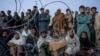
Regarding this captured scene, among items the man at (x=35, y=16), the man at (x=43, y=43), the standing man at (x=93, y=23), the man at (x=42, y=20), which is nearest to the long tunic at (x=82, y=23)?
the standing man at (x=93, y=23)

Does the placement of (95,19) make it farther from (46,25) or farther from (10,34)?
(10,34)

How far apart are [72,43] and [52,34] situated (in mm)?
849

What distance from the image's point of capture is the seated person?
13461 mm

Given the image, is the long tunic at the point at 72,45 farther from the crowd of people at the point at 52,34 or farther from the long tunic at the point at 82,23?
the long tunic at the point at 82,23

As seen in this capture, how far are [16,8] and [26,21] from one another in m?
0.75

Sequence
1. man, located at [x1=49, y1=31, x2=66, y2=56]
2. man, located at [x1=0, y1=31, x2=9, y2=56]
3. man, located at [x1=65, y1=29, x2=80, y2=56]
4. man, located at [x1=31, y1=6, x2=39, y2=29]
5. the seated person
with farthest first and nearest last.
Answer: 1. man, located at [x1=31, y1=6, x2=39, y2=29]
2. man, located at [x1=0, y1=31, x2=9, y2=56]
3. the seated person
4. man, located at [x1=49, y1=31, x2=66, y2=56]
5. man, located at [x1=65, y1=29, x2=80, y2=56]

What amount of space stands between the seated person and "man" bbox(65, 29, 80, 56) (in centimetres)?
147

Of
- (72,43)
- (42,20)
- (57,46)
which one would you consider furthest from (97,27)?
(42,20)

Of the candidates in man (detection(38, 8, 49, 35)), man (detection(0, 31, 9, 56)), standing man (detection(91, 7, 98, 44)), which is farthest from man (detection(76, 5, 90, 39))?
man (detection(0, 31, 9, 56))

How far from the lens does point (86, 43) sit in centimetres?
1312

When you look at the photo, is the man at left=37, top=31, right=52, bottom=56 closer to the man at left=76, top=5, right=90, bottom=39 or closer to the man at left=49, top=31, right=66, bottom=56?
the man at left=49, top=31, right=66, bottom=56

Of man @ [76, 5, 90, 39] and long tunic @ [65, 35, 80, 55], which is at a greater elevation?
man @ [76, 5, 90, 39]

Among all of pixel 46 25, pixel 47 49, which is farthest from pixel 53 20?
pixel 47 49

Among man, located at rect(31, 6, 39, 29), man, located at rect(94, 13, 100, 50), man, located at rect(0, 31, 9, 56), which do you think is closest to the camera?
man, located at rect(94, 13, 100, 50)
